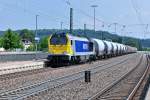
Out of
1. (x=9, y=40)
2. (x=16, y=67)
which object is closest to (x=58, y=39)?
(x=16, y=67)

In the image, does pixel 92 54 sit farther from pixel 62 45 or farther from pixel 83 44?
pixel 62 45

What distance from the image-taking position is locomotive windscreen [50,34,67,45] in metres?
42.3

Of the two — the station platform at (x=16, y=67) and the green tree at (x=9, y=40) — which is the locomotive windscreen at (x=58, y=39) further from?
the green tree at (x=9, y=40)

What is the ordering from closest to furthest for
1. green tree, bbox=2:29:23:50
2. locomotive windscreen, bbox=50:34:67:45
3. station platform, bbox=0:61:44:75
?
station platform, bbox=0:61:44:75, locomotive windscreen, bbox=50:34:67:45, green tree, bbox=2:29:23:50

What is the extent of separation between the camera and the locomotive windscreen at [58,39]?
139ft

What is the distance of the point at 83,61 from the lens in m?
51.4

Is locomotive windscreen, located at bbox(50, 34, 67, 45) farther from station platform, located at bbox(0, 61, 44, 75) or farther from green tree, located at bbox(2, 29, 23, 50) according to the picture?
green tree, located at bbox(2, 29, 23, 50)

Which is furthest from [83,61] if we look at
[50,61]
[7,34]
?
[7,34]

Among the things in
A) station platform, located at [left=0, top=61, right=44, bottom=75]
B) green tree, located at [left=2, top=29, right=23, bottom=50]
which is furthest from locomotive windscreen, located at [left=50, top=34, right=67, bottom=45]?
green tree, located at [left=2, top=29, right=23, bottom=50]

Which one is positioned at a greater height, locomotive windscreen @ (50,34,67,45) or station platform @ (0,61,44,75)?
locomotive windscreen @ (50,34,67,45)

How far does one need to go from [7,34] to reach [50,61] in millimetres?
112761

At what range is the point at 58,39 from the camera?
42750 millimetres

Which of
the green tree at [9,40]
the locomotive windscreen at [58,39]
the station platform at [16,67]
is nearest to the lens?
the station platform at [16,67]

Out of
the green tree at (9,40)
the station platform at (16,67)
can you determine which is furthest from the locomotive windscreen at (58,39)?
the green tree at (9,40)
